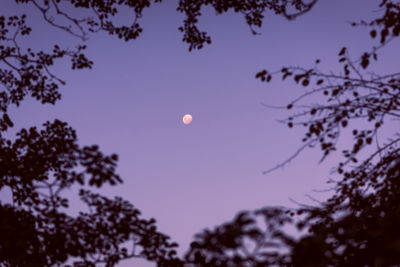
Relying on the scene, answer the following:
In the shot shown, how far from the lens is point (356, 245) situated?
7785mm

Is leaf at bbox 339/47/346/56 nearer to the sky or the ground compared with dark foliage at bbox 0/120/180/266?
nearer to the sky

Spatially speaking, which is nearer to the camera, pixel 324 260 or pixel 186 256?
pixel 324 260

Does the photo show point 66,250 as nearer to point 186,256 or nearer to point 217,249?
point 186,256

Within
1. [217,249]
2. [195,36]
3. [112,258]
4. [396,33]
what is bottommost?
[217,249]

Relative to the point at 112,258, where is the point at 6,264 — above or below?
above

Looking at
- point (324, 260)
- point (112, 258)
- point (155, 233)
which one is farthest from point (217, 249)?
point (112, 258)

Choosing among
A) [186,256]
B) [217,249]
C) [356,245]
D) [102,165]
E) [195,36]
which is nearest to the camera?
[217,249]

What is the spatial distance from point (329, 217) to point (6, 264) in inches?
291

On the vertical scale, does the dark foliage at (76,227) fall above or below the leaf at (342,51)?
below

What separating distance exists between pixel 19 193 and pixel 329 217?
711 centimetres

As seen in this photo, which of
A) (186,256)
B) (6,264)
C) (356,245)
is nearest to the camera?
(186,256)

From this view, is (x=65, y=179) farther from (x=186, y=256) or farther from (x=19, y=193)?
(x=19, y=193)

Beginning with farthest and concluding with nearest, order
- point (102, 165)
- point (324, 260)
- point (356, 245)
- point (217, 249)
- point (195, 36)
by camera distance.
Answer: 1. point (195, 36)
2. point (356, 245)
3. point (102, 165)
4. point (217, 249)
5. point (324, 260)

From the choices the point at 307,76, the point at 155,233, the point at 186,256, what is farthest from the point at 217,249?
the point at 307,76
